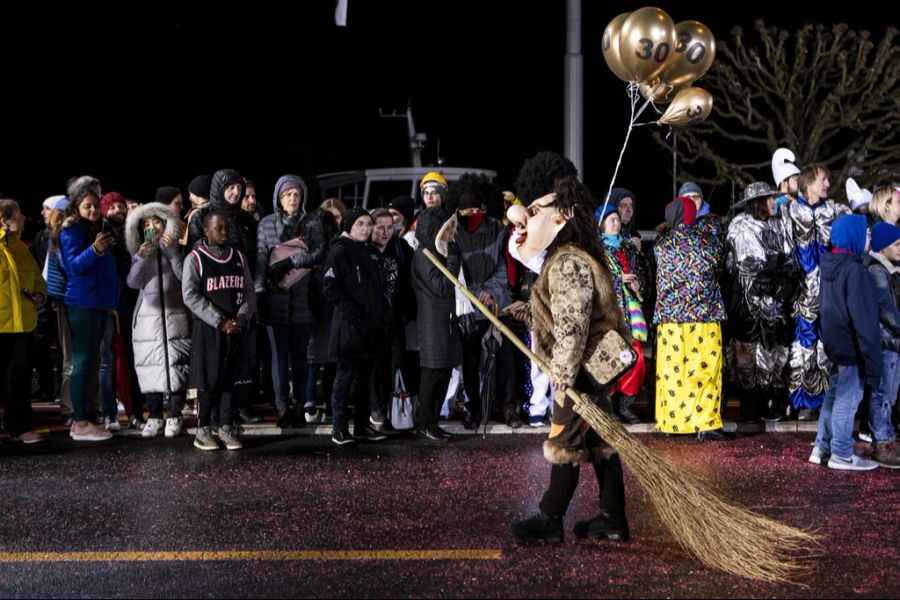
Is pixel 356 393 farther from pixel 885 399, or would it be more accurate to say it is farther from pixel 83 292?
pixel 885 399

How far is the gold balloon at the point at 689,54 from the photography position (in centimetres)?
936

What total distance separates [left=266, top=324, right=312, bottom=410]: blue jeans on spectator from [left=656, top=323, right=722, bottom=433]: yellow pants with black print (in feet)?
10.7

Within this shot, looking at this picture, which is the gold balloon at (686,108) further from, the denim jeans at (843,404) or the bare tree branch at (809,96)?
the bare tree branch at (809,96)

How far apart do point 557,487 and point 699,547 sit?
0.81 m

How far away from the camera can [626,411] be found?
30.9 ft

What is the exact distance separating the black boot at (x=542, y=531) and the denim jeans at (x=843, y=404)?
289 centimetres

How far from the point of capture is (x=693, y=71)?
374 inches

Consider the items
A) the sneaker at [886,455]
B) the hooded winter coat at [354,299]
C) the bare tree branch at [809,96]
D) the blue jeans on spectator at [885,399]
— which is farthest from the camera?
the bare tree branch at [809,96]

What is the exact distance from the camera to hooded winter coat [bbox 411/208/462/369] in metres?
8.78

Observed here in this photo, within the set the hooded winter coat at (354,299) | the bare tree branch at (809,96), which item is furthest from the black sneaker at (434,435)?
the bare tree branch at (809,96)

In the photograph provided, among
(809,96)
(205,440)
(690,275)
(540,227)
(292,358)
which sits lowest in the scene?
(205,440)

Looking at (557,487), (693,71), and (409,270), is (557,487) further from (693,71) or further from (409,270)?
(693,71)

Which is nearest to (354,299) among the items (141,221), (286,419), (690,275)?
(286,419)

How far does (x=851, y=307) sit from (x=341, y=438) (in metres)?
4.16
